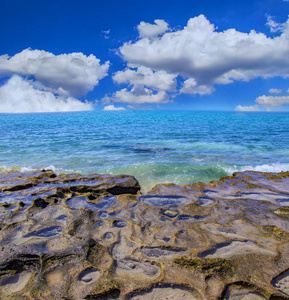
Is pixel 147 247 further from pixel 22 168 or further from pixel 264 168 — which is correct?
pixel 22 168

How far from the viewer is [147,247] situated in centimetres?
379

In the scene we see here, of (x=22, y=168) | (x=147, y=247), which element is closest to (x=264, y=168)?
(x=147, y=247)

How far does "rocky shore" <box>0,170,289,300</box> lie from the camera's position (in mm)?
2928

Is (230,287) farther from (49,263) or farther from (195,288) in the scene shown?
(49,263)

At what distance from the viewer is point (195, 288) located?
9.55ft

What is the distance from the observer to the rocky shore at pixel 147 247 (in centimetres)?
293

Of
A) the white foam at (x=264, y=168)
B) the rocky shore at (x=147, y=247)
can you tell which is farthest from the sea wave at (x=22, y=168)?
the white foam at (x=264, y=168)

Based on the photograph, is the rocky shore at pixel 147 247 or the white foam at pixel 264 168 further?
the white foam at pixel 264 168

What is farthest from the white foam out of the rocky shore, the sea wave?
the sea wave

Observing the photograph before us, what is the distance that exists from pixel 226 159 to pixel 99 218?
43.0ft

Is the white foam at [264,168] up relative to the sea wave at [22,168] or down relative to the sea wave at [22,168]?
down

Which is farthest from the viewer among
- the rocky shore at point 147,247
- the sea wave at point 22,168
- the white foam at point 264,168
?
the sea wave at point 22,168

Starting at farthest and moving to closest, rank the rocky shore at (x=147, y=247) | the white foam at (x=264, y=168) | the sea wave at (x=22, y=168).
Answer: the sea wave at (x=22, y=168) → the white foam at (x=264, y=168) → the rocky shore at (x=147, y=247)

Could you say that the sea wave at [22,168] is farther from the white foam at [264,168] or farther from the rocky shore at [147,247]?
the white foam at [264,168]
